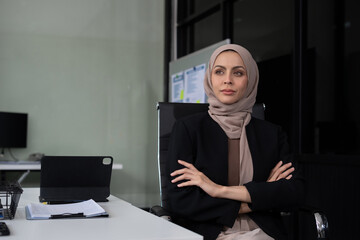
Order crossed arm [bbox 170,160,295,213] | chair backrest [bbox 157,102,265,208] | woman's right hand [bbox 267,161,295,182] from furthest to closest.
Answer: chair backrest [bbox 157,102,265,208]
woman's right hand [bbox 267,161,295,182]
crossed arm [bbox 170,160,295,213]

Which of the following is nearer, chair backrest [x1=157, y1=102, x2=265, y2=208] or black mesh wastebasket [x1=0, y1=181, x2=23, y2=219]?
black mesh wastebasket [x1=0, y1=181, x2=23, y2=219]

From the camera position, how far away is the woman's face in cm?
184

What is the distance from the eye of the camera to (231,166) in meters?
1.78

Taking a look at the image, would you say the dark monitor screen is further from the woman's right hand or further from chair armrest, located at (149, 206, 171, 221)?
the woman's right hand

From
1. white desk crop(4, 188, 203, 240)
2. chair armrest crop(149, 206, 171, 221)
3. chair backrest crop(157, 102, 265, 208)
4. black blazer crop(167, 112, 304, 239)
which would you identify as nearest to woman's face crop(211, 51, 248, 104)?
black blazer crop(167, 112, 304, 239)

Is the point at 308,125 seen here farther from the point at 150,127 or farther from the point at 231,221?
the point at 150,127

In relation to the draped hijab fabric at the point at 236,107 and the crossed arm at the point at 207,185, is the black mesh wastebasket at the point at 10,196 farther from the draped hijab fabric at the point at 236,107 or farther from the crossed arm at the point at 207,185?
the draped hijab fabric at the point at 236,107

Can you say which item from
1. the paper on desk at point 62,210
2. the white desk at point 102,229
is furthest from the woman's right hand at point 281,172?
the paper on desk at point 62,210

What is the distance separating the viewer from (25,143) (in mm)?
4414

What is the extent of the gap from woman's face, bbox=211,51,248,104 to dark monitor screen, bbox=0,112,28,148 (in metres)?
2.95

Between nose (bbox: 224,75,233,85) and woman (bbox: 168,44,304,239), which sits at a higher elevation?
nose (bbox: 224,75,233,85)

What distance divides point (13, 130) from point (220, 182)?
3.10 m

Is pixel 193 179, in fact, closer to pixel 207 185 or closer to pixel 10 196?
pixel 207 185

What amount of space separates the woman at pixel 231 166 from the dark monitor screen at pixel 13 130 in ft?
9.48
